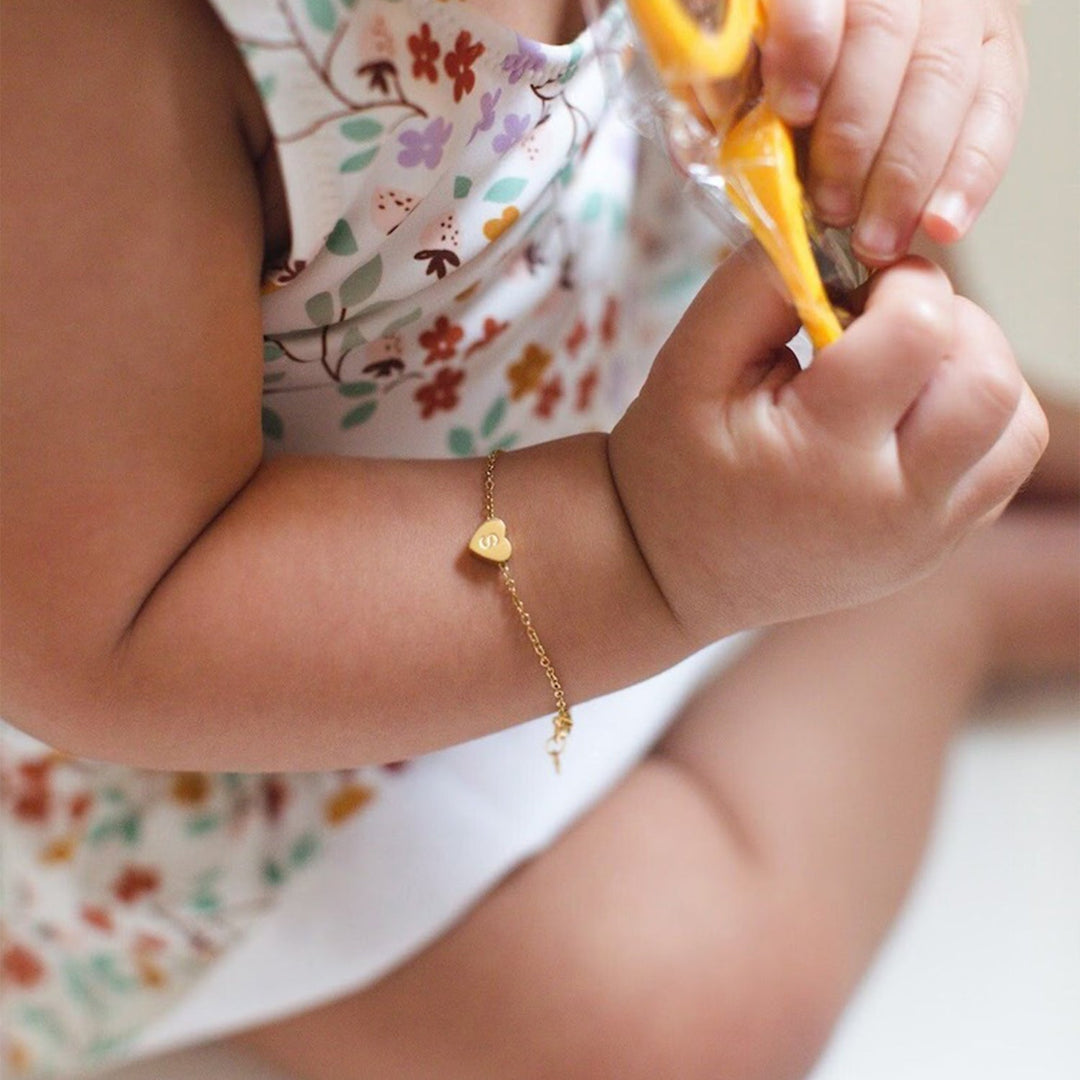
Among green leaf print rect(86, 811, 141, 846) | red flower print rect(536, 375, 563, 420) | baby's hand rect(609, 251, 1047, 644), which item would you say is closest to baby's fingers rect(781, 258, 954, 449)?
baby's hand rect(609, 251, 1047, 644)

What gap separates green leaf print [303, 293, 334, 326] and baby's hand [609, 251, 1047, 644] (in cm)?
11

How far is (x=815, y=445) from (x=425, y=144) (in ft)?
0.52

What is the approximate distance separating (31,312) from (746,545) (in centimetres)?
22

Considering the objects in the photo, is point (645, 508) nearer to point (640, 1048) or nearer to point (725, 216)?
point (725, 216)

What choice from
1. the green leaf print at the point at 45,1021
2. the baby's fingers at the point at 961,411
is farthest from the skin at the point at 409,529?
the green leaf print at the point at 45,1021

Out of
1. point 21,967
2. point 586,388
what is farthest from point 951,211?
point 21,967

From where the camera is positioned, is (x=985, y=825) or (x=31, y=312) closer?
(x=31, y=312)

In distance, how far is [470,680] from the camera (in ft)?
1.53

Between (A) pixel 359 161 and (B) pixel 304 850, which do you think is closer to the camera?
(A) pixel 359 161

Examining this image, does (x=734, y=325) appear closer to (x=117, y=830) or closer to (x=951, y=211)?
(x=951, y=211)

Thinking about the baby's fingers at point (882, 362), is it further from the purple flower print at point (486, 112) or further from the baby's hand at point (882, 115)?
the purple flower print at point (486, 112)

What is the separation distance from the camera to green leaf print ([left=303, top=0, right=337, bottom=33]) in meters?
0.38

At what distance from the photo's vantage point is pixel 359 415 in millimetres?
544

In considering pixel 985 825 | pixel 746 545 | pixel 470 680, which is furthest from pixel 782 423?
pixel 985 825
